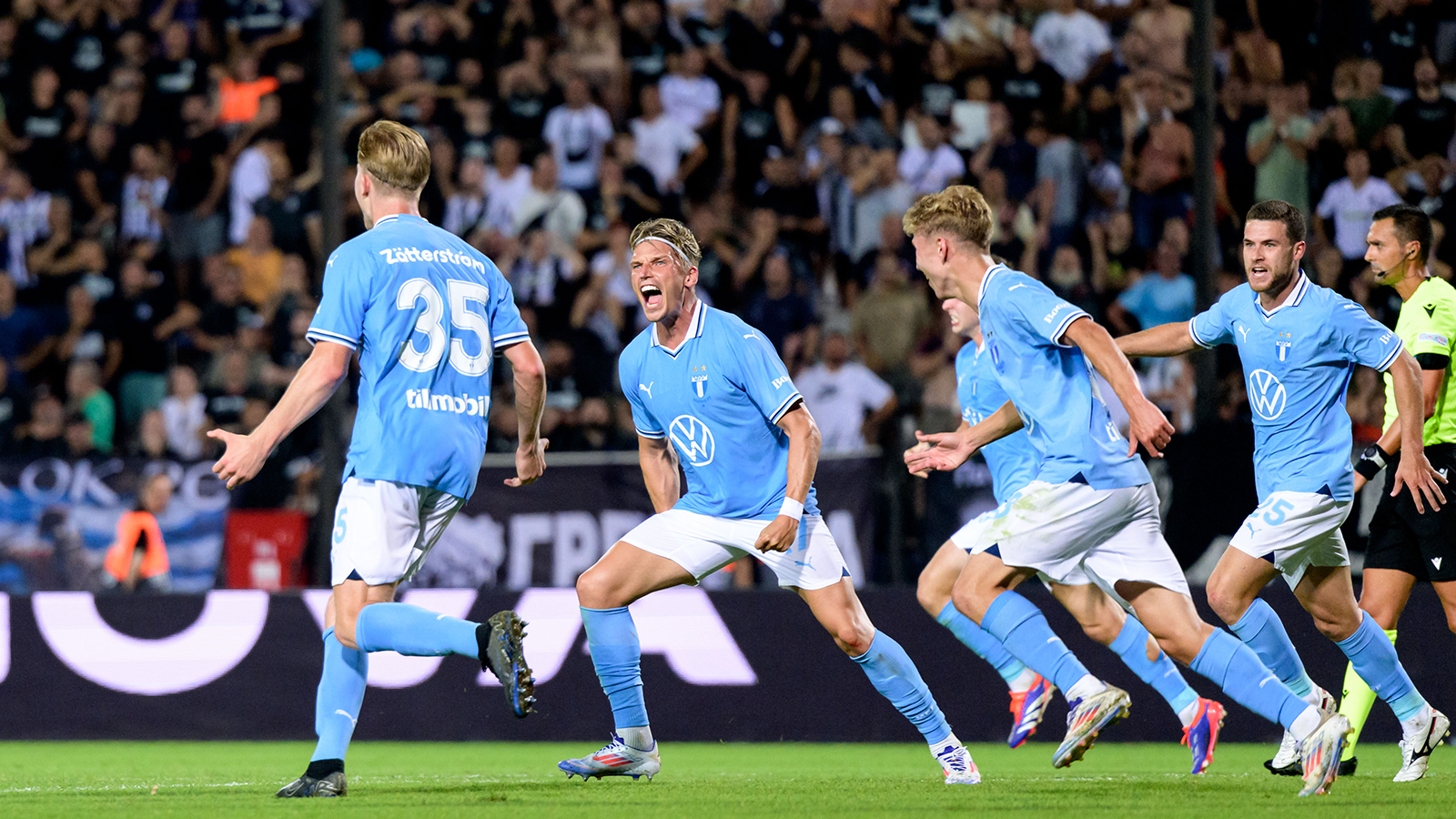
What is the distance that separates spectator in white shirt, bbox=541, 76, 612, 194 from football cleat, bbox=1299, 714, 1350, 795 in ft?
29.2

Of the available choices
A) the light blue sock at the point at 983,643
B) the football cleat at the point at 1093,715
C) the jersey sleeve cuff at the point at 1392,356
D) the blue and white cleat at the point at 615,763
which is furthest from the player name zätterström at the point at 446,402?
the jersey sleeve cuff at the point at 1392,356

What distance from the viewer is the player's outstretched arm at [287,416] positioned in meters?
5.59

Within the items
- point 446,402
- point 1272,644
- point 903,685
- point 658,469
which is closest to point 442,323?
point 446,402

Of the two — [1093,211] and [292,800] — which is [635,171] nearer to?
[1093,211]

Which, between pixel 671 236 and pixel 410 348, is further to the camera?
pixel 671 236

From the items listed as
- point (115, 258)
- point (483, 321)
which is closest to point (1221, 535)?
point (483, 321)

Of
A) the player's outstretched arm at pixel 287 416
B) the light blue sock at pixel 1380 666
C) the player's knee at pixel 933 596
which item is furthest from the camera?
the player's knee at pixel 933 596

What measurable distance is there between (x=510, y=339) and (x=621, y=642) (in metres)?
1.24

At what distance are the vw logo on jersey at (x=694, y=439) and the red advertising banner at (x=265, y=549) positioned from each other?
16.4 ft

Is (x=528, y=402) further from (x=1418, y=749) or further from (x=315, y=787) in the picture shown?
(x=1418, y=749)

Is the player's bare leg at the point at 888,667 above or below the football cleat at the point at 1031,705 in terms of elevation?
above

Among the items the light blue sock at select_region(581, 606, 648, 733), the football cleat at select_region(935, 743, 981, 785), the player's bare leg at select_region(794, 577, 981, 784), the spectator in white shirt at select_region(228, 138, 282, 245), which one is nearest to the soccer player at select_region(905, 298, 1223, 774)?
the player's bare leg at select_region(794, 577, 981, 784)

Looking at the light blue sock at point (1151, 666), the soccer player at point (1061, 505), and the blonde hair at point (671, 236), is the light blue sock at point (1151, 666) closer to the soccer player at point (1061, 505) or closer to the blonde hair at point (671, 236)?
the soccer player at point (1061, 505)

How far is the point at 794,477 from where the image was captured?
20.6 feet
